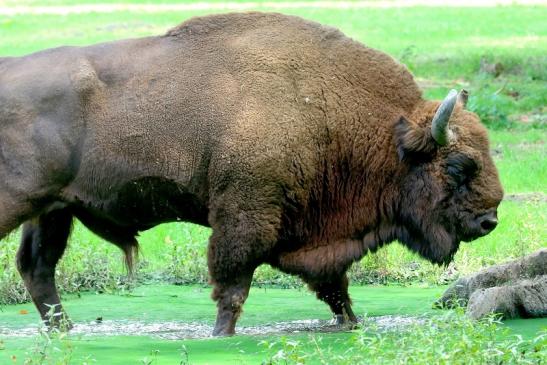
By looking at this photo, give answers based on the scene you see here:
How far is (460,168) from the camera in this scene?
372 inches

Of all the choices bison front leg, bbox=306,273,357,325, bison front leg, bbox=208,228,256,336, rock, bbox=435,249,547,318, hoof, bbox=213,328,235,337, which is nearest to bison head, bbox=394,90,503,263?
rock, bbox=435,249,547,318

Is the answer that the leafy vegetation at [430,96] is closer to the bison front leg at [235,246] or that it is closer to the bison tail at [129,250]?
the bison tail at [129,250]

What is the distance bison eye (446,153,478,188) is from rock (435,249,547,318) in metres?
0.80

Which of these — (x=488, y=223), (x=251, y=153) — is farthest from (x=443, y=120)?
(x=251, y=153)

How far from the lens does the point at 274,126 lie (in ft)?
30.6

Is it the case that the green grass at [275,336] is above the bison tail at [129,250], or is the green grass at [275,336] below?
below

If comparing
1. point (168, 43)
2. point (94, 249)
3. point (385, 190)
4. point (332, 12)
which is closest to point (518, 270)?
point (385, 190)

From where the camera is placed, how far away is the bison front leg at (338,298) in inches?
386

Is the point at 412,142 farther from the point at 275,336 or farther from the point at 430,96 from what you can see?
the point at 430,96

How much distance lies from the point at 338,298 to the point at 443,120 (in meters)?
1.65

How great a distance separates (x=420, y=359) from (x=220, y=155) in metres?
3.11

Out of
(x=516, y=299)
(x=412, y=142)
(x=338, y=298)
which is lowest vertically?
(x=338, y=298)

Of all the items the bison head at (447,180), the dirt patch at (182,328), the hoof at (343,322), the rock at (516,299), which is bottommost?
the dirt patch at (182,328)

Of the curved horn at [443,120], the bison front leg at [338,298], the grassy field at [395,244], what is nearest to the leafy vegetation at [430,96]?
the grassy field at [395,244]
